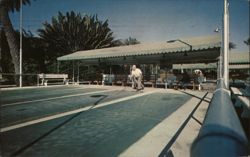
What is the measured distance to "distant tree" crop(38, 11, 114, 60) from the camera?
94.7 feet

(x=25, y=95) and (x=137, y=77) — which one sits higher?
(x=137, y=77)

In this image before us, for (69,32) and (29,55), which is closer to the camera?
(29,55)

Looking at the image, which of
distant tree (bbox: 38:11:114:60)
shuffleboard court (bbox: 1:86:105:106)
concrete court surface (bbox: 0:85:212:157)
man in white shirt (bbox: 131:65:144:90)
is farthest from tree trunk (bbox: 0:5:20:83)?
concrete court surface (bbox: 0:85:212:157)

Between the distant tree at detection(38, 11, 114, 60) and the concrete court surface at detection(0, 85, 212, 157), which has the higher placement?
the distant tree at detection(38, 11, 114, 60)

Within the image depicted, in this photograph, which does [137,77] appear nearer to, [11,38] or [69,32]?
[11,38]

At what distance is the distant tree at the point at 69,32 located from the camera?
28.9 meters

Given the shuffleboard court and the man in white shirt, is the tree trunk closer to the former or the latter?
the shuffleboard court

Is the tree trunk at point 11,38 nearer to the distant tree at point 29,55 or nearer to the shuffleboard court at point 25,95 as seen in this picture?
the distant tree at point 29,55

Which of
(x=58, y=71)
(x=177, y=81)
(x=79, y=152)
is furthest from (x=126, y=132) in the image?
(x=58, y=71)

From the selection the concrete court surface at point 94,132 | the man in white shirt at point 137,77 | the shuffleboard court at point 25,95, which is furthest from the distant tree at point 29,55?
the concrete court surface at point 94,132

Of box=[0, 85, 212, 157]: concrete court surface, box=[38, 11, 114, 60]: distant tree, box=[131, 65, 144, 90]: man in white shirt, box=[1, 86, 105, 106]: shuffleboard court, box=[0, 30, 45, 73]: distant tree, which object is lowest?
box=[0, 85, 212, 157]: concrete court surface

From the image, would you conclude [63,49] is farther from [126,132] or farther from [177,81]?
[126,132]

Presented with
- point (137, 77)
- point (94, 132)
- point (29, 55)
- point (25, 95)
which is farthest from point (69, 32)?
point (94, 132)

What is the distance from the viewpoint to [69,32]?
28703 millimetres
